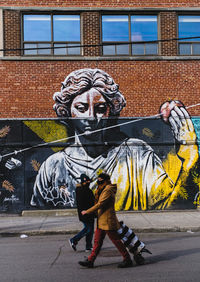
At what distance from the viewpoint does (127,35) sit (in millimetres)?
15391

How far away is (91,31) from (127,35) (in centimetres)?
139

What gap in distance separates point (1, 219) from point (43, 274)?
24.8ft

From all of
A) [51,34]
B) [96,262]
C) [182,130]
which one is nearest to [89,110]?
[51,34]

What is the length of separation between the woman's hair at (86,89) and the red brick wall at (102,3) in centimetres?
255

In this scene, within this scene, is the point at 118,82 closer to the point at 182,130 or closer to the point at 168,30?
the point at 168,30

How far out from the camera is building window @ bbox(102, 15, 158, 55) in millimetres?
15352

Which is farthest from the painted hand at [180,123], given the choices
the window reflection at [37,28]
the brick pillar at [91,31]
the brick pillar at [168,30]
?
the window reflection at [37,28]

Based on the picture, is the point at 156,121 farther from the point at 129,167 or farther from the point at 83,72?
the point at 83,72

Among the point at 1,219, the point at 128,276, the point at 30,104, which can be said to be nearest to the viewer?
the point at 128,276

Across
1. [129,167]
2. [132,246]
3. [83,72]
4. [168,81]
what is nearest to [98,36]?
[83,72]

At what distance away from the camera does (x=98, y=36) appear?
1525 centimetres

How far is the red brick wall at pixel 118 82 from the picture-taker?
48.6 feet

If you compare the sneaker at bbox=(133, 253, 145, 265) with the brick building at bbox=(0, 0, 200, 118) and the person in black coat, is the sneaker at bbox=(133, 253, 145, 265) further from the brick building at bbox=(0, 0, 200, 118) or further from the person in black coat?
the brick building at bbox=(0, 0, 200, 118)

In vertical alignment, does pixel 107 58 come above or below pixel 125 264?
above
